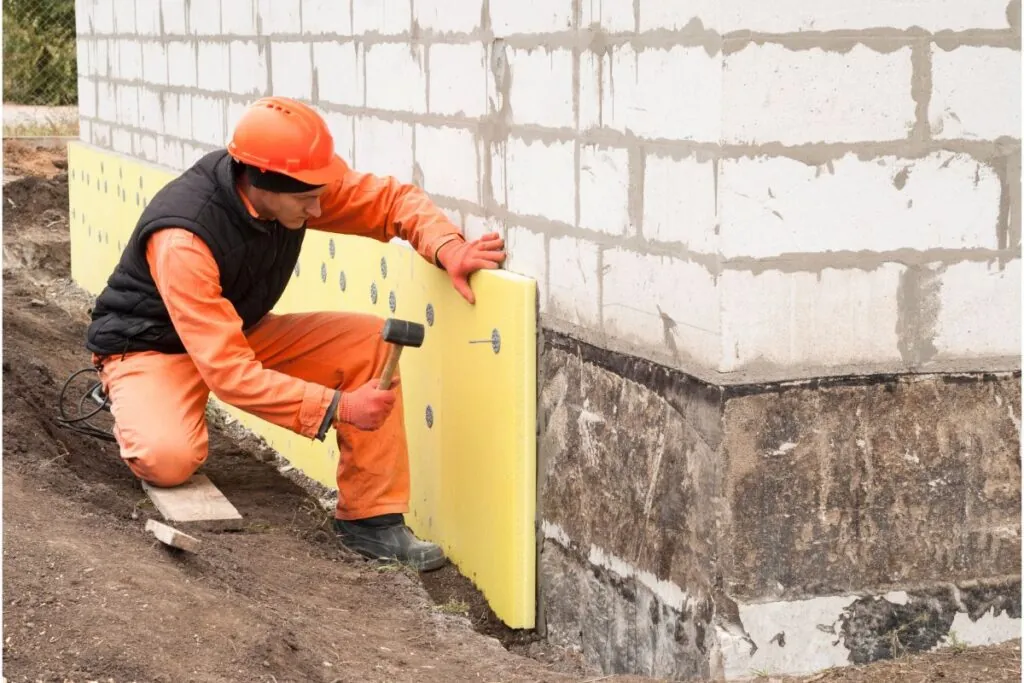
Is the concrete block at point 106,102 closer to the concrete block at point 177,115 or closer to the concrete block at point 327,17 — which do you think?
the concrete block at point 177,115

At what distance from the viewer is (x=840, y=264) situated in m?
3.24

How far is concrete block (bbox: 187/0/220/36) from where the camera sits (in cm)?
708

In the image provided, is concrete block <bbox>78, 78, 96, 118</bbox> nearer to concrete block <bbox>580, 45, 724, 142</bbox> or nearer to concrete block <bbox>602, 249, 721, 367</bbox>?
concrete block <bbox>580, 45, 724, 142</bbox>

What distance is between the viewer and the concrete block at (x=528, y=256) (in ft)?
13.4

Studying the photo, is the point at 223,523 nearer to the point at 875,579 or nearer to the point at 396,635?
the point at 396,635

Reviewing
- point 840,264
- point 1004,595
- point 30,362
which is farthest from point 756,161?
point 30,362

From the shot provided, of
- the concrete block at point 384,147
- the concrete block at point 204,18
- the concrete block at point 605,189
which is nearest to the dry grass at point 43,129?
the concrete block at point 204,18

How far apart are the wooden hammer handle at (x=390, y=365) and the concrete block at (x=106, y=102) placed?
5.91 m

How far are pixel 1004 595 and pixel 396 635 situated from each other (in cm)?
168

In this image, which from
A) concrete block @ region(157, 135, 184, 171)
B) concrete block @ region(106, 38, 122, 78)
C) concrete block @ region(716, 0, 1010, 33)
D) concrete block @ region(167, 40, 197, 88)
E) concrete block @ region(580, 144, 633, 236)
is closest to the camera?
concrete block @ region(716, 0, 1010, 33)

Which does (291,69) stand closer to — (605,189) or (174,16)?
(174,16)

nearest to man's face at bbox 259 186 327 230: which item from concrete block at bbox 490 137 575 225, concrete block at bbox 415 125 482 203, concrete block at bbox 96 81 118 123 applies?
concrete block at bbox 415 125 482 203

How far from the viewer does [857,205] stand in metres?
3.22

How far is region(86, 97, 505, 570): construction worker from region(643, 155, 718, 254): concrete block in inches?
37.3
